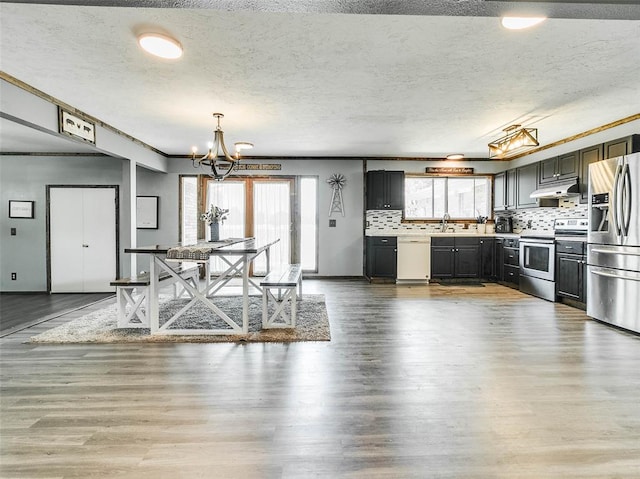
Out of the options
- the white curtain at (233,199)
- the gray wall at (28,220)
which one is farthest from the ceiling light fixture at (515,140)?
the gray wall at (28,220)

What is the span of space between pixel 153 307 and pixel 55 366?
87cm

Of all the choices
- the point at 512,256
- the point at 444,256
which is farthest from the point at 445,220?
the point at 512,256

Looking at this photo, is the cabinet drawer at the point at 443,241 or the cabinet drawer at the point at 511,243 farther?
the cabinet drawer at the point at 443,241

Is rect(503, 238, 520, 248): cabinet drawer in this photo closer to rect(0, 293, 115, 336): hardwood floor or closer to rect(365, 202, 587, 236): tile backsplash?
rect(365, 202, 587, 236): tile backsplash

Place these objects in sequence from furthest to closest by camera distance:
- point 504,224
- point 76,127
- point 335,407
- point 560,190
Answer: point 504,224
point 560,190
point 76,127
point 335,407

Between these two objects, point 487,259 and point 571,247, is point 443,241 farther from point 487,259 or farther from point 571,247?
point 571,247

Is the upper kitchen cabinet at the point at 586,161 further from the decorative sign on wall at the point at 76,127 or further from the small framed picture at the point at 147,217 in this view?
the small framed picture at the point at 147,217

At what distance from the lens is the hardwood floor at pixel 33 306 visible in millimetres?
3926

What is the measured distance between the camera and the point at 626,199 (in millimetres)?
3650

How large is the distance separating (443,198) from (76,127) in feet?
20.7

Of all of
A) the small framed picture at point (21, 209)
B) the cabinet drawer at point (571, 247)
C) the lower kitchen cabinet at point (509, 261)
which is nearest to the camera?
the cabinet drawer at point (571, 247)

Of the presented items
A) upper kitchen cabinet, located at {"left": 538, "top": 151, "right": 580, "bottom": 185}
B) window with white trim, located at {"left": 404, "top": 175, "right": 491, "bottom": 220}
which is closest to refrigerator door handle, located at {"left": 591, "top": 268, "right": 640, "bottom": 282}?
upper kitchen cabinet, located at {"left": 538, "top": 151, "right": 580, "bottom": 185}

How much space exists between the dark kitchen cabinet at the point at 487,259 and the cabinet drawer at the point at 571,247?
184 cm

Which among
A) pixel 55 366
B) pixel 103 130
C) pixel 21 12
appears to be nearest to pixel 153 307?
pixel 55 366
